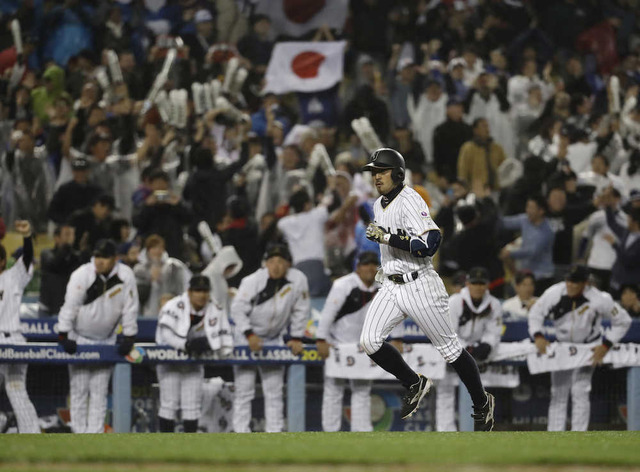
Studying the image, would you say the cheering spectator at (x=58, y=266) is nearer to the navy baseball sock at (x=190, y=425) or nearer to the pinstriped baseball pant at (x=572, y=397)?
the navy baseball sock at (x=190, y=425)

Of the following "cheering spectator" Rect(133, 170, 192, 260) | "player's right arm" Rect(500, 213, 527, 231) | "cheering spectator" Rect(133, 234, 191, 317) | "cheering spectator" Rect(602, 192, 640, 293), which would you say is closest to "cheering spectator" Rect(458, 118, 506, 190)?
"player's right arm" Rect(500, 213, 527, 231)

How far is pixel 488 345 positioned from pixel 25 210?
589cm

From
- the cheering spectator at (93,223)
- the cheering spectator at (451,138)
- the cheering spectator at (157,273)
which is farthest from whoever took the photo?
the cheering spectator at (451,138)

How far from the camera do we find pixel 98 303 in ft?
34.3

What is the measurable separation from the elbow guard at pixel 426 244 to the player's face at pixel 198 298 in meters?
3.29

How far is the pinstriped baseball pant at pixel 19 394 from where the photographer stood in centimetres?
1016

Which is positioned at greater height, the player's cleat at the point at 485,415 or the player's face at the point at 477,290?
the player's face at the point at 477,290

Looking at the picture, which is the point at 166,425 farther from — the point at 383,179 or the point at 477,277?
the point at 383,179

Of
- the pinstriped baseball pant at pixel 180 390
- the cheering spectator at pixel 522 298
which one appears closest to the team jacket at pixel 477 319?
the cheering spectator at pixel 522 298

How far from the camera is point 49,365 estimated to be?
413 inches

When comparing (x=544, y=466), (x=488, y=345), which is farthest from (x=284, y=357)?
(x=544, y=466)

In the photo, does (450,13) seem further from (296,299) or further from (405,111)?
(296,299)

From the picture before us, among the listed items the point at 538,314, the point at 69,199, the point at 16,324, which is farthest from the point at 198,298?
the point at 69,199

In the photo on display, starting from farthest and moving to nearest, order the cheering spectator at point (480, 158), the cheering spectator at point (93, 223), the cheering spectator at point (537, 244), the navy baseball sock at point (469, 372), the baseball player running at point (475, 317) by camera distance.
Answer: the cheering spectator at point (480, 158) → the cheering spectator at point (537, 244) → the cheering spectator at point (93, 223) → the baseball player running at point (475, 317) → the navy baseball sock at point (469, 372)
